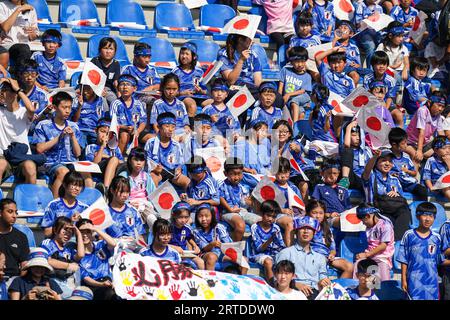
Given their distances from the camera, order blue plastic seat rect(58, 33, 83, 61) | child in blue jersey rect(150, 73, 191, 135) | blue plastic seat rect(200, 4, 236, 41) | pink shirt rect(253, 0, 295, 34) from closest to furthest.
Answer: child in blue jersey rect(150, 73, 191, 135) → blue plastic seat rect(58, 33, 83, 61) → pink shirt rect(253, 0, 295, 34) → blue plastic seat rect(200, 4, 236, 41)

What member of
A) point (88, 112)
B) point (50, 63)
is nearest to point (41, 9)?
point (50, 63)

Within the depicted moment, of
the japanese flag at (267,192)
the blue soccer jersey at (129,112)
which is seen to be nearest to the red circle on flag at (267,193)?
the japanese flag at (267,192)

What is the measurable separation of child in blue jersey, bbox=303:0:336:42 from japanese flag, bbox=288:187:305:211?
11.9 feet

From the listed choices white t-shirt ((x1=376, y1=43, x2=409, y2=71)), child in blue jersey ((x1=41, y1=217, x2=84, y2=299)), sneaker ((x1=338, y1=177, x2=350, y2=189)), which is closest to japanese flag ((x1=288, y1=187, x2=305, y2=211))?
sneaker ((x1=338, y1=177, x2=350, y2=189))

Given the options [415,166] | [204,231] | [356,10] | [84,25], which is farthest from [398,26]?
[204,231]

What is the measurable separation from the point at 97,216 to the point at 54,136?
1.46 metres

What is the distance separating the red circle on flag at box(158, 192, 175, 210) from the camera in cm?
1316

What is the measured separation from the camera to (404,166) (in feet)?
Answer: 48.3

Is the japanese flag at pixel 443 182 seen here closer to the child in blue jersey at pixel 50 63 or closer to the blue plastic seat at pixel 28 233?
the child in blue jersey at pixel 50 63

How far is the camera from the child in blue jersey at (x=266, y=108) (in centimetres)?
1484

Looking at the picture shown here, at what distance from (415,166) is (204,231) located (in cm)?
306

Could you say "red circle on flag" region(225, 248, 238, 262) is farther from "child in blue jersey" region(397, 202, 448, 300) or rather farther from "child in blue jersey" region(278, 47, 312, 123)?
"child in blue jersey" region(278, 47, 312, 123)
